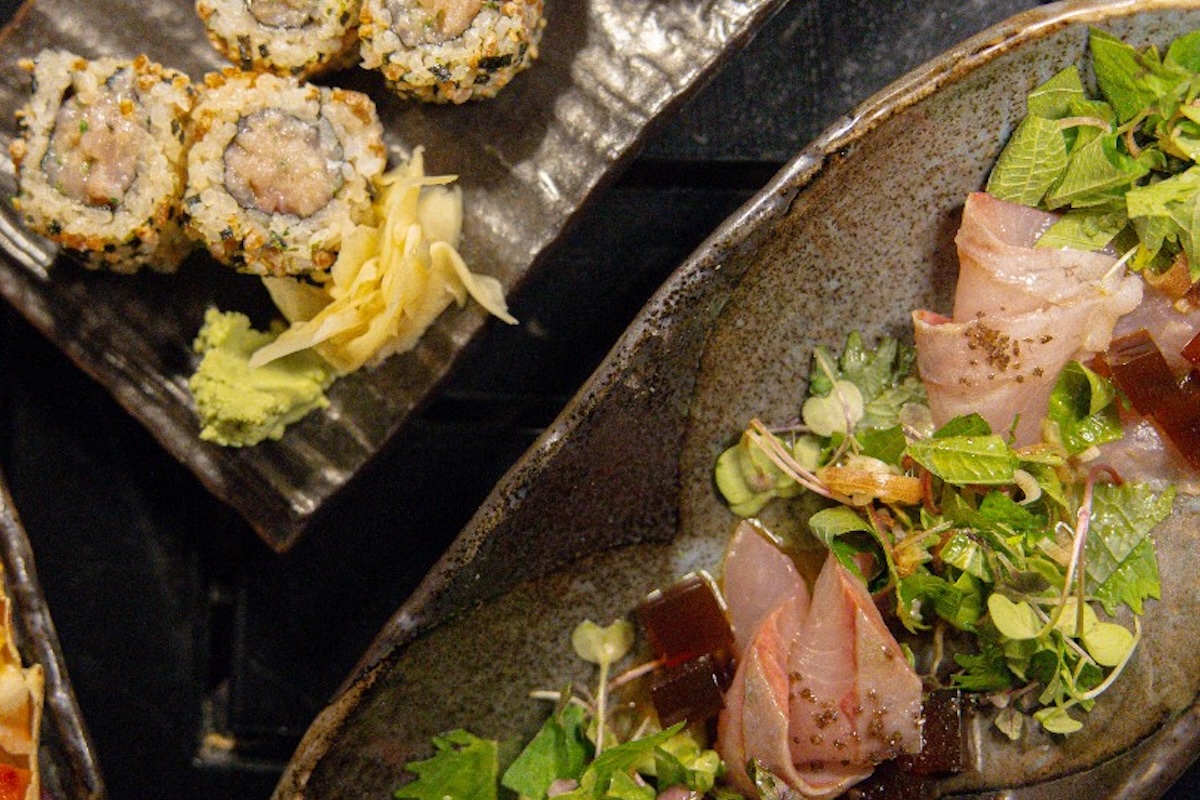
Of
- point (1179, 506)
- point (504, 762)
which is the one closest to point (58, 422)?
point (504, 762)

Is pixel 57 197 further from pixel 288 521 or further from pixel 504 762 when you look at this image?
pixel 504 762

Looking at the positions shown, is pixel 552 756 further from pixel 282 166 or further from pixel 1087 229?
pixel 1087 229

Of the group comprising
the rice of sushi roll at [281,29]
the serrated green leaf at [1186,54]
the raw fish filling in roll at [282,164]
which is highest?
the rice of sushi roll at [281,29]

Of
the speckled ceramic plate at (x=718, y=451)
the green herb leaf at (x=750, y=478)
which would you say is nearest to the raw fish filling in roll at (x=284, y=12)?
the speckled ceramic plate at (x=718, y=451)

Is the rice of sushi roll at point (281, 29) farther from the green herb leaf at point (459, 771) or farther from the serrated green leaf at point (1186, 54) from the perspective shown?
the serrated green leaf at point (1186, 54)

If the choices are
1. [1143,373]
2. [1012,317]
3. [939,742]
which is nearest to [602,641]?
[939,742]
